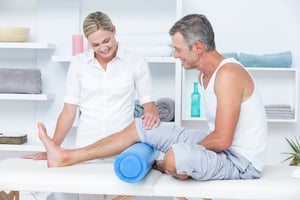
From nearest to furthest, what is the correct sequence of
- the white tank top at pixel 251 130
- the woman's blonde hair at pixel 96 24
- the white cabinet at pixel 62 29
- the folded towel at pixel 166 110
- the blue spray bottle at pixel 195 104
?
the white tank top at pixel 251 130 < the woman's blonde hair at pixel 96 24 < the folded towel at pixel 166 110 < the blue spray bottle at pixel 195 104 < the white cabinet at pixel 62 29

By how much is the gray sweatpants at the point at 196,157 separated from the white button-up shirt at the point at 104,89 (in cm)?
34

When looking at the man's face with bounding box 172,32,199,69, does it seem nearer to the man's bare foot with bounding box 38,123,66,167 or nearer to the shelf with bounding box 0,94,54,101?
the man's bare foot with bounding box 38,123,66,167

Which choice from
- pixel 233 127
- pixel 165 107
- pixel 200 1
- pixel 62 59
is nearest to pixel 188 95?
pixel 165 107

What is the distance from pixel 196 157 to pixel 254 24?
6.00 ft

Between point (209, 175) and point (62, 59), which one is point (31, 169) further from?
point (62, 59)

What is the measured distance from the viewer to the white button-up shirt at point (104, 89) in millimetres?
2859

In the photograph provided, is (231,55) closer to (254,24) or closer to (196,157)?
(254,24)

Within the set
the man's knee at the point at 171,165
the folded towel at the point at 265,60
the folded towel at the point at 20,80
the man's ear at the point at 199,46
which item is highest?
the man's ear at the point at 199,46

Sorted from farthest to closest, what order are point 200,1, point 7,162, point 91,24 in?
point 200,1 → point 91,24 → point 7,162

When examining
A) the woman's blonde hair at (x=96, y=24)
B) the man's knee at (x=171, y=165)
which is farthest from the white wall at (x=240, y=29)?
the man's knee at (x=171, y=165)

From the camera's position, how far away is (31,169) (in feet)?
7.80

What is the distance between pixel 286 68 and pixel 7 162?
1945mm

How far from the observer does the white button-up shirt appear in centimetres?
286

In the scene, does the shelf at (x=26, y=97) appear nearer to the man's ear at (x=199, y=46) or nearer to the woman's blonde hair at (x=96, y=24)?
the woman's blonde hair at (x=96, y=24)
